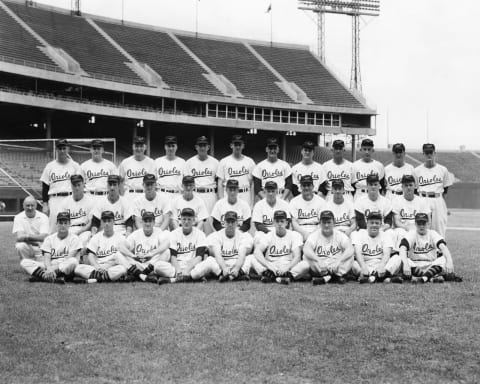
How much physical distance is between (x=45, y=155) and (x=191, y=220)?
12885 mm

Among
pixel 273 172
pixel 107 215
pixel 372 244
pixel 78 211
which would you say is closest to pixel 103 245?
pixel 107 215

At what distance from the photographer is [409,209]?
25.6 ft

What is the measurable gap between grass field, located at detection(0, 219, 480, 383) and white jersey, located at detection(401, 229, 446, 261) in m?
0.79

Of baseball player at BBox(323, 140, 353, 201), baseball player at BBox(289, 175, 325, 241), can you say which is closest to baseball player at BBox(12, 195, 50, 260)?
baseball player at BBox(289, 175, 325, 241)

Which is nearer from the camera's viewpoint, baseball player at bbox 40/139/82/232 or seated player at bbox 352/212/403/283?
seated player at bbox 352/212/403/283

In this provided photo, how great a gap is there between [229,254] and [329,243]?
1.30 metres

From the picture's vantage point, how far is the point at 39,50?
3023 cm

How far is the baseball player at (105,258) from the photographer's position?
23.2ft

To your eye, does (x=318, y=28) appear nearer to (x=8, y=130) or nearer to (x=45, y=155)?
(x=8, y=130)

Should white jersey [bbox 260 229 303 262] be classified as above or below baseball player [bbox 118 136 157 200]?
below

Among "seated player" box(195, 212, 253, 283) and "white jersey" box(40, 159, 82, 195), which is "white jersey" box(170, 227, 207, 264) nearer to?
"seated player" box(195, 212, 253, 283)

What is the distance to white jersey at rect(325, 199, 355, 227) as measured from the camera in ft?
25.8

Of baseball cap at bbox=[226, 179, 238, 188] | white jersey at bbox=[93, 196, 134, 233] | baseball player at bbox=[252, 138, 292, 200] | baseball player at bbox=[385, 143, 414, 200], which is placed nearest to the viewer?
baseball cap at bbox=[226, 179, 238, 188]

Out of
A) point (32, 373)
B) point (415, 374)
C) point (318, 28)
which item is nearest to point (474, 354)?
point (415, 374)
